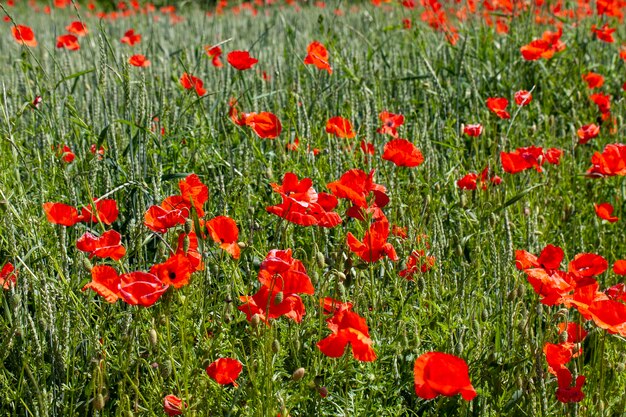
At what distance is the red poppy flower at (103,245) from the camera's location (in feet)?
5.50

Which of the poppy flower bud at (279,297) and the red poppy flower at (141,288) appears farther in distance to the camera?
the poppy flower bud at (279,297)

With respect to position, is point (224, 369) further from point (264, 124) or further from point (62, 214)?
point (264, 124)

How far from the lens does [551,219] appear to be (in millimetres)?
2758

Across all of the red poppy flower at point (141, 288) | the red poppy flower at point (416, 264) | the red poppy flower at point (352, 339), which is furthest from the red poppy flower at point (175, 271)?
the red poppy flower at point (416, 264)

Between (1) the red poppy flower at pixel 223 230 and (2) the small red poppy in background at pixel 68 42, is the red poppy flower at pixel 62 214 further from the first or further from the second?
(2) the small red poppy in background at pixel 68 42

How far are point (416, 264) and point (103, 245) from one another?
769mm

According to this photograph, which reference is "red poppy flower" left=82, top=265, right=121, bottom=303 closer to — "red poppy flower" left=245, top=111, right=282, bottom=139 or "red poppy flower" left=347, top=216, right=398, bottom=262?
"red poppy flower" left=347, top=216, right=398, bottom=262

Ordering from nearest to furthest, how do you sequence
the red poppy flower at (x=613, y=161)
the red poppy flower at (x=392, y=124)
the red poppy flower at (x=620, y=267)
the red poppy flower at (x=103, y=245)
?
the red poppy flower at (x=103, y=245) < the red poppy flower at (x=620, y=267) < the red poppy flower at (x=613, y=161) < the red poppy flower at (x=392, y=124)

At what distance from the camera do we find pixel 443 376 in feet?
4.31

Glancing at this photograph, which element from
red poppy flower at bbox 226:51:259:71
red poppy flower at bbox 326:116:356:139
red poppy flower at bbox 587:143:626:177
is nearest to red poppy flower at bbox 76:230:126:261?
red poppy flower at bbox 326:116:356:139

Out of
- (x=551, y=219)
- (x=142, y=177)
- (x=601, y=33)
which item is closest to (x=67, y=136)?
(x=142, y=177)

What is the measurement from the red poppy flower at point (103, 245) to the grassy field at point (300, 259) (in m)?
0.05

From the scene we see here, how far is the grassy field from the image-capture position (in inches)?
69.6

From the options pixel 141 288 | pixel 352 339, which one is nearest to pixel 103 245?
pixel 141 288
